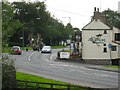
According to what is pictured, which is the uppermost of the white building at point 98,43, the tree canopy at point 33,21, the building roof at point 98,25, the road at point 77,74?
the tree canopy at point 33,21

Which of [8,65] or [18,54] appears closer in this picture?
[8,65]

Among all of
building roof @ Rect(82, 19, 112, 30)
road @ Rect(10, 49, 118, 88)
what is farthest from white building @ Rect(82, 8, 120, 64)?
road @ Rect(10, 49, 118, 88)

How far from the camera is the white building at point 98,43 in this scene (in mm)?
67625

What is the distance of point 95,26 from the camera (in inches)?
2697

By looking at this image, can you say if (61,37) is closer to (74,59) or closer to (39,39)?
(39,39)

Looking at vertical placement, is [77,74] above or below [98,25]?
below

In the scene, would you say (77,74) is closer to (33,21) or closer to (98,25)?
(98,25)

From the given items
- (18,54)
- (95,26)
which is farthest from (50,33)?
(95,26)

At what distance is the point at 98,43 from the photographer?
68.7 meters

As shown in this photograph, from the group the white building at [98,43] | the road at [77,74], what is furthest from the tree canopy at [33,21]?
the road at [77,74]

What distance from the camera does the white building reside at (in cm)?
6762

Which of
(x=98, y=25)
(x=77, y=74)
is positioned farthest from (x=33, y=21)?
(x=77, y=74)

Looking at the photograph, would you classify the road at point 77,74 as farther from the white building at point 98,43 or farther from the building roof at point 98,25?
the building roof at point 98,25

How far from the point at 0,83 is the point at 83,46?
145 feet
